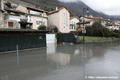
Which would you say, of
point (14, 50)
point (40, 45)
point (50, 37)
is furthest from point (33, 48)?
point (50, 37)

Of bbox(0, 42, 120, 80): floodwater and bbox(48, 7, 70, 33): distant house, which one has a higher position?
bbox(48, 7, 70, 33): distant house

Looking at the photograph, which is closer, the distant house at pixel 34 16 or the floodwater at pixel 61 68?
the floodwater at pixel 61 68

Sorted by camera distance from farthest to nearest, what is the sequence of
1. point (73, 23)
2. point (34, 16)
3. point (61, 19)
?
point (73, 23), point (61, 19), point (34, 16)

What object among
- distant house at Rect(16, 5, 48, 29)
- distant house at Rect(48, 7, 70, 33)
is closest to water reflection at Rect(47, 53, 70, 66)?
distant house at Rect(16, 5, 48, 29)

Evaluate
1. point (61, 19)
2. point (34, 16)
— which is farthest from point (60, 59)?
point (61, 19)

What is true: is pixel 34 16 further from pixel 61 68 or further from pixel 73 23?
pixel 61 68

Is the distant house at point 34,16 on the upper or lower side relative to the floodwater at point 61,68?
upper

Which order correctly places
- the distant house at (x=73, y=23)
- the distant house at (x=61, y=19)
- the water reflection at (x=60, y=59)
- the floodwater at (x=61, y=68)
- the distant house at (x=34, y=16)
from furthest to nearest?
the distant house at (x=73, y=23), the distant house at (x=61, y=19), the distant house at (x=34, y=16), the water reflection at (x=60, y=59), the floodwater at (x=61, y=68)

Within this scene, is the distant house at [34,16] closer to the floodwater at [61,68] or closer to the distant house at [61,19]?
the distant house at [61,19]

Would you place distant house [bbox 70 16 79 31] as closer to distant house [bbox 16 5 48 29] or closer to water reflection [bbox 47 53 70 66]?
distant house [bbox 16 5 48 29]

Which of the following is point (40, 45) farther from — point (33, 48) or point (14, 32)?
point (14, 32)

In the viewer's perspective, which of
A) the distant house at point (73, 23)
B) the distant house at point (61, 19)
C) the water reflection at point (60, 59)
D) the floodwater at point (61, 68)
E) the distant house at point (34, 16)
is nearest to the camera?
the floodwater at point (61, 68)

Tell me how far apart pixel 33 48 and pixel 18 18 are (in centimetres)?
1377

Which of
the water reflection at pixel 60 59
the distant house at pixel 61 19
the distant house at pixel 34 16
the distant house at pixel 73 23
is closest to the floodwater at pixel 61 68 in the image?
the water reflection at pixel 60 59
